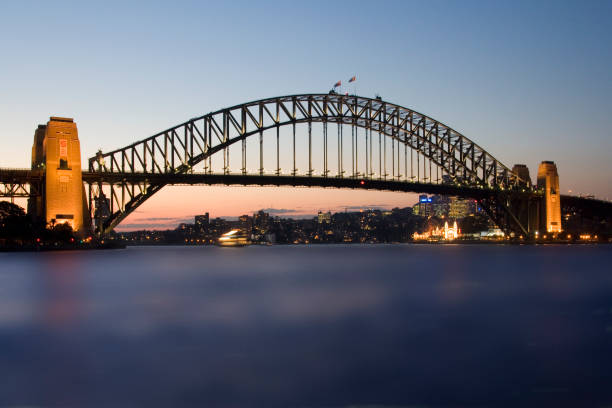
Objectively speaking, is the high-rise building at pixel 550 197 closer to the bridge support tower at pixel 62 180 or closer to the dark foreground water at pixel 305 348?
the bridge support tower at pixel 62 180

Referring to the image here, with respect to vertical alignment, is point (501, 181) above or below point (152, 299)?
above

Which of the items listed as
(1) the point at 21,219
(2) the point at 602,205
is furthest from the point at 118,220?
(2) the point at 602,205

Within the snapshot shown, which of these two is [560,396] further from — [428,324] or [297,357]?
[428,324]

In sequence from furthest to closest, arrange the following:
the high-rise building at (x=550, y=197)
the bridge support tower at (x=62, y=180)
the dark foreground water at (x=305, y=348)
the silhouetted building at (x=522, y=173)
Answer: the silhouetted building at (x=522, y=173), the high-rise building at (x=550, y=197), the bridge support tower at (x=62, y=180), the dark foreground water at (x=305, y=348)

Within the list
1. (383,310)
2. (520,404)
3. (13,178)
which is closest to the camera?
(520,404)

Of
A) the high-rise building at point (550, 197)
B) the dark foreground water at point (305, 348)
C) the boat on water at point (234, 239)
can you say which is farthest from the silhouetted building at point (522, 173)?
the dark foreground water at point (305, 348)

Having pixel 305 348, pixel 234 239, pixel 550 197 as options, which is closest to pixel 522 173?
pixel 550 197

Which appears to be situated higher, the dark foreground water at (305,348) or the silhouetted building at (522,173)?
the silhouetted building at (522,173)
